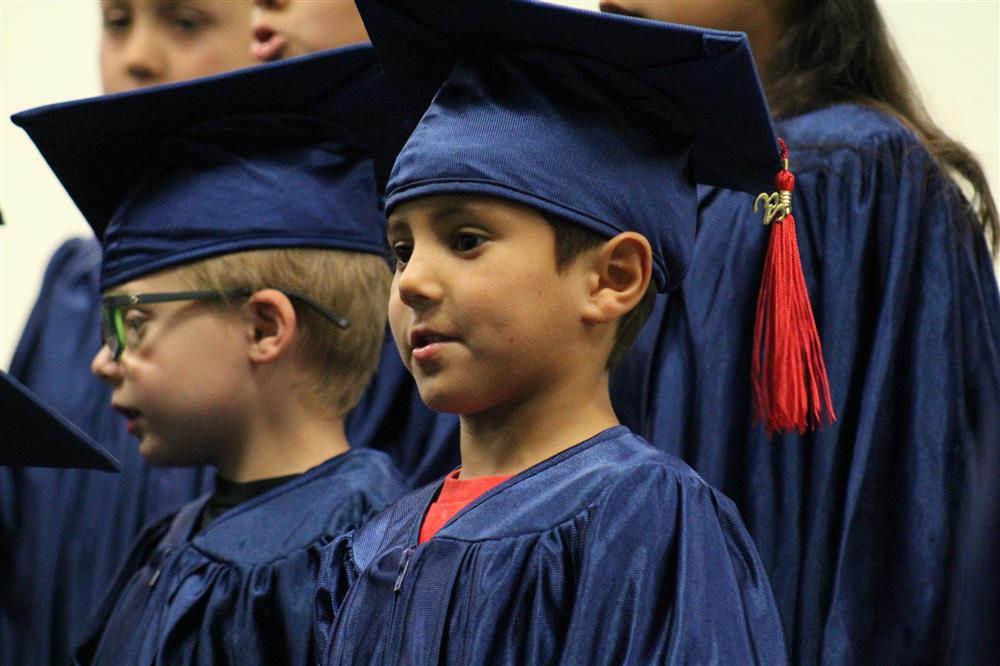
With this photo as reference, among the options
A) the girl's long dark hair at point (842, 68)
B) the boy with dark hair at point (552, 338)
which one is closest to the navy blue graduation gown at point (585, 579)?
the boy with dark hair at point (552, 338)

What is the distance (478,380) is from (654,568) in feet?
0.85

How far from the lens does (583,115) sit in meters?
1.72

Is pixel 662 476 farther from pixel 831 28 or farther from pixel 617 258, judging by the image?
pixel 831 28

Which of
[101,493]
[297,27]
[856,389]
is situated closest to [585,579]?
[856,389]

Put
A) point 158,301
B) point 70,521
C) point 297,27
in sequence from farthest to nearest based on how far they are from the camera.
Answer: point 70,521
point 297,27
point 158,301

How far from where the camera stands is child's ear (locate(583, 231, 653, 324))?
5.56 ft

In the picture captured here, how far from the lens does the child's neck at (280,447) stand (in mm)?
2271

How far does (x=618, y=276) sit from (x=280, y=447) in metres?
0.73

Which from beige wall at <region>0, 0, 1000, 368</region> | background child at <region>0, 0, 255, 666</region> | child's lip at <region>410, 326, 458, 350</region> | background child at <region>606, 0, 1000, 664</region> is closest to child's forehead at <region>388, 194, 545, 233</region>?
child's lip at <region>410, 326, 458, 350</region>

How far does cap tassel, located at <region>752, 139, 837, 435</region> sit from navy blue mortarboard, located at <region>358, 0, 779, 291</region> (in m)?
0.05

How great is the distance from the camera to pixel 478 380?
167cm

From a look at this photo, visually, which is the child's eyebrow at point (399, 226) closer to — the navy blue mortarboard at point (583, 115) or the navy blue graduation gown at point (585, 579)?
the navy blue mortarboard at point (583, 115)

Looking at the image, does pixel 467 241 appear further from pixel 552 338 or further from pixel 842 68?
pixel 842 68

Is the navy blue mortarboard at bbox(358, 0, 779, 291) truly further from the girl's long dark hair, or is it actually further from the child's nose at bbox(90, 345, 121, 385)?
the child's nose at bbox(90, 345, 121, 385)
